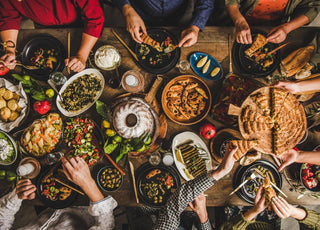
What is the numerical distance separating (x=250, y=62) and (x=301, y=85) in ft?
2.10

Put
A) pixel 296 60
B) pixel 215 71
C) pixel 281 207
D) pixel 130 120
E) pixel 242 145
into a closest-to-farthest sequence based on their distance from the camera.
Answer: pixel 242 145 < pixel 281 207 < pixel 130 120 < pixel 296 60 < pixel 215 71

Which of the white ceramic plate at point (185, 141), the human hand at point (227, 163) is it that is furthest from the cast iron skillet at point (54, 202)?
the human hand at point (227, 163)

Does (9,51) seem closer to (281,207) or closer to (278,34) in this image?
(278,34)

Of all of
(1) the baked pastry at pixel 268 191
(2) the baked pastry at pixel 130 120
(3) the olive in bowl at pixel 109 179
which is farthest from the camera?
(3) the olive in bowl at pixel 109 179

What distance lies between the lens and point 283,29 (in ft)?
8.02

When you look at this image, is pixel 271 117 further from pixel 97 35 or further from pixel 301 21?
pixel 97 35

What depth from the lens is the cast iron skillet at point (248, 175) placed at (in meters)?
2.42

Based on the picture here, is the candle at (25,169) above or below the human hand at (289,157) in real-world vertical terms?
above

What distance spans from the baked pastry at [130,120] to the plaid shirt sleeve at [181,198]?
→ 2.67ft

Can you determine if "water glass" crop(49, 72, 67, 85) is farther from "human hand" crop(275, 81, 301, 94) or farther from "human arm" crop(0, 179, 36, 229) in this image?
"human hand" crop(275, 81, 301, 94)

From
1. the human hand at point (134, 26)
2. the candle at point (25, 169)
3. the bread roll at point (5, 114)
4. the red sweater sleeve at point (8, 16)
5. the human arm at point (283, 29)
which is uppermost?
the red sweater sleeve at point (8, 16)

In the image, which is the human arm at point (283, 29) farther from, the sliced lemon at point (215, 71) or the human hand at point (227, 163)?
the human hand at point (227, 163)

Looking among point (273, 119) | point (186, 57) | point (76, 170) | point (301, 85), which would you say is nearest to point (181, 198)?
point (76, 170)

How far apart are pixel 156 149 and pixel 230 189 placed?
1058mm
